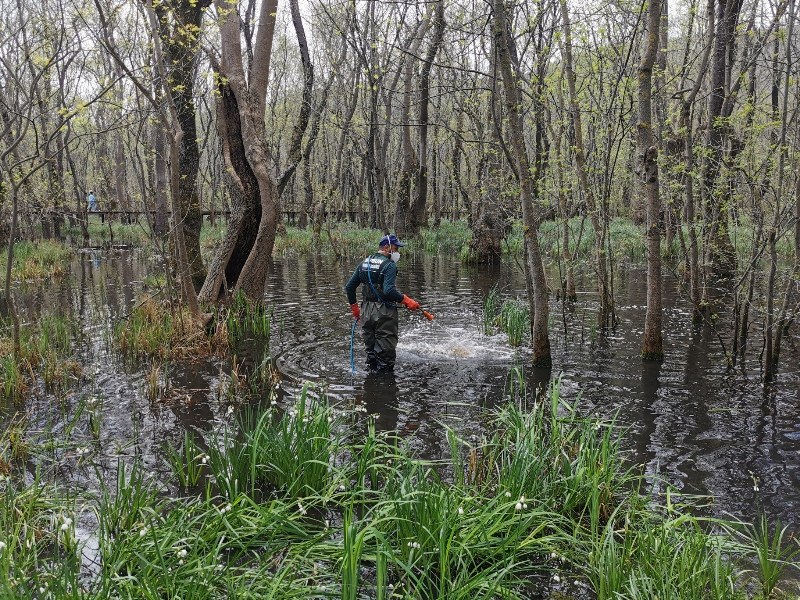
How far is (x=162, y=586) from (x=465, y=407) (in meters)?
4.10

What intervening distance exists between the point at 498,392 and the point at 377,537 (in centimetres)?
417

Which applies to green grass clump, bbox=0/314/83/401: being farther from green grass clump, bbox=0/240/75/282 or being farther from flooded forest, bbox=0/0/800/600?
green grass clump, bbox=0/240/75/282

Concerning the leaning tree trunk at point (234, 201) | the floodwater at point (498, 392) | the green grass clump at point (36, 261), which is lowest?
the floodwater at point (498, 392)

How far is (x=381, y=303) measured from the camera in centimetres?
767

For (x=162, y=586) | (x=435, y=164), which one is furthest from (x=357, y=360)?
(x=435, y=164)

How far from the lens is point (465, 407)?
6.48 m

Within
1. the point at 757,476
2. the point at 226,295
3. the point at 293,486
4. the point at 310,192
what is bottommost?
the point at 757,476

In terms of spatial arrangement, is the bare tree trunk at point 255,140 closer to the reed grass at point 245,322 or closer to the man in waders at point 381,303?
the reed grass at point 245,322

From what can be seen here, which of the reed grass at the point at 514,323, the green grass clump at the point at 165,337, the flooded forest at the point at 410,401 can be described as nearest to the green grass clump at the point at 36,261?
the flooded forest at the point at 410,401

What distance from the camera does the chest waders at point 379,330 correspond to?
302 inches

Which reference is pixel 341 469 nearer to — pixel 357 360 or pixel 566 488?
pixel 566 488

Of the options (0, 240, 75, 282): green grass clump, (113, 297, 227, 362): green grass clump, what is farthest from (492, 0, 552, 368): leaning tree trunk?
(0, 240, 75, 282): green grass clump

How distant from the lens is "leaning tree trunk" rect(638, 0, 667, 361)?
6652 millimetres

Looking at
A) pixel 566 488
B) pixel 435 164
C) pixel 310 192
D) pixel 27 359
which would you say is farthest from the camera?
pixel 435 164
